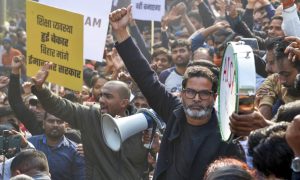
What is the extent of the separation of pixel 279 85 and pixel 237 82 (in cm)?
278

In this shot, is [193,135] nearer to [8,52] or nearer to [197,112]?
[197,112]

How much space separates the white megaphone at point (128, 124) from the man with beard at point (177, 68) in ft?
10.9

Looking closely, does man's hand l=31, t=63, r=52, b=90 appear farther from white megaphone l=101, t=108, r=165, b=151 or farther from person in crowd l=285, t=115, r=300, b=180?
person in crowd l=285, t=115, r=300, b=180

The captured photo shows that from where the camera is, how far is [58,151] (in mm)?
8711

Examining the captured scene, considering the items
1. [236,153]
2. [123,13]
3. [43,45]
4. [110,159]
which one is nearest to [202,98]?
[236,153]

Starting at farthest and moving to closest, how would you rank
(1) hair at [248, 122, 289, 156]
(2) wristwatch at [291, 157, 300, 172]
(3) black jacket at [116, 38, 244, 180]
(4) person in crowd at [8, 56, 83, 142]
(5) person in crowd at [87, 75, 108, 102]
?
1. (5) person in crowd at [87, 75, 108, 102]
2. (4) person in crowd at [8, 56, 83, 142]
3. (3) black jacket at [116, 38, 244, 180]
4. (1) hair at [248, 122, 289, 156]
5. (2) wristwatch at [291, 157, 300, 172]

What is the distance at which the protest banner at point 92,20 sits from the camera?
405 inches

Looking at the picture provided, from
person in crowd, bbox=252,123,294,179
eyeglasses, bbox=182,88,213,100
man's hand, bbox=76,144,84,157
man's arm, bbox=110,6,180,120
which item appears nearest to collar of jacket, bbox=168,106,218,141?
eyeglasses, bbox=182,88,213,100

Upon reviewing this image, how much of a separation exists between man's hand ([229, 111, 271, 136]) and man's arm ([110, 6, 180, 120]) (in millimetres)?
2031

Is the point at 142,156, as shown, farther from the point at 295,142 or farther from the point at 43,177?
the point at 295,142

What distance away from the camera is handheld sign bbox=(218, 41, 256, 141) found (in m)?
4.20

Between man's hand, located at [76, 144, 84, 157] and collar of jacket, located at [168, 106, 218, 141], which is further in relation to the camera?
man's hand, located at [76, 144, 84, 157]

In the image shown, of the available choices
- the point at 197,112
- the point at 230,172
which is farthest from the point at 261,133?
the point at 197,112

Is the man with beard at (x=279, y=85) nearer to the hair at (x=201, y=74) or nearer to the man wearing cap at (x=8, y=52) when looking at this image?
the hair at (x=201, y=74)
